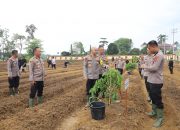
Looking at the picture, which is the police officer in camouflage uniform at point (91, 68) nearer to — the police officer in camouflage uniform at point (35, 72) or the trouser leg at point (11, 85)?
the police officer in camouflage uniform at point (35, 72)

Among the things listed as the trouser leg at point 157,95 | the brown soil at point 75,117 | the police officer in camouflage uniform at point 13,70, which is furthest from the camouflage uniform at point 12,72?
the trouser leg at point 157,95

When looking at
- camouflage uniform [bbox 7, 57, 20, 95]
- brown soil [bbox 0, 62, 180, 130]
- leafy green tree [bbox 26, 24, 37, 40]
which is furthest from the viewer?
leafy green tree [bbox 26, 24, 37, 40]

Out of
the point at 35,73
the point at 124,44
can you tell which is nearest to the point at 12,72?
the point at 35,73

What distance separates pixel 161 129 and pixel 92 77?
9.75 ft

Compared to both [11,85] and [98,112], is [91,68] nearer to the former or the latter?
[98,112]

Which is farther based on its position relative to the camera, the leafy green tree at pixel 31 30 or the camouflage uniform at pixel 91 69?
the leafy green tree at pixel 31 30

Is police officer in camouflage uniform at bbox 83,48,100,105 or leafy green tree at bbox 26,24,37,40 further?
leafy green tree at bbox 26,24,37,40

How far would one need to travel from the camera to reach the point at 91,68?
8578mm

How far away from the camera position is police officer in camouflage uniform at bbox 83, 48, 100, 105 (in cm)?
859

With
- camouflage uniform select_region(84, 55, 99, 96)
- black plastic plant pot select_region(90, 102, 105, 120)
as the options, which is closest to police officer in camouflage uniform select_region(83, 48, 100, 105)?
camouflage uniform select_region(84, 55, 99, 96)

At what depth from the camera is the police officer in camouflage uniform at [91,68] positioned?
8.59 meters

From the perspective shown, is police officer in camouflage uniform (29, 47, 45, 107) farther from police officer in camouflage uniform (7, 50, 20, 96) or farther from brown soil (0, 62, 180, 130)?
police officer in camouflage uniform (7, 50, 20, 96)

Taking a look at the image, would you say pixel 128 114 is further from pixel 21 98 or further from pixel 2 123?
pixel 21 98

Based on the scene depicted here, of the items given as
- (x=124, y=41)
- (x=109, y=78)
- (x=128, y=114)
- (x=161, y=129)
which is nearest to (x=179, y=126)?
(x=161, y=129)
